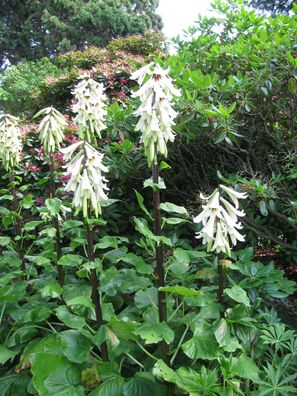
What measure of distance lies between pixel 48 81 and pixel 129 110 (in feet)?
10.2

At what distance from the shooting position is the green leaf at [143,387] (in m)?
2.08

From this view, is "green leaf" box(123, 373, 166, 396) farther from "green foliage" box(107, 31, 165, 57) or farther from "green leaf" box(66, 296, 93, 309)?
"green foliage" box(107, 31, 165, 57)

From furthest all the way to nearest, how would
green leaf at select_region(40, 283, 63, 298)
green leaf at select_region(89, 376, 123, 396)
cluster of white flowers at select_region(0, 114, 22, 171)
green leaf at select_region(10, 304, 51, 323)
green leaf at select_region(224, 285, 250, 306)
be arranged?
1. cluster of white flowers at select_region(0, 114, 22, 171)
2. green leaf at select_region(10, 304, 51, 323)
3. green leaf at select_region(40, 283, 63, 298)
4. green leaf at select_region(224, 285, 250, 306)
5. green leaf at select_region(89, 376, 123, 396)

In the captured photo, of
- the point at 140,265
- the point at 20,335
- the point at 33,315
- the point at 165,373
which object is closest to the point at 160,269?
the point at 140,265

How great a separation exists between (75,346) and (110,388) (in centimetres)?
32

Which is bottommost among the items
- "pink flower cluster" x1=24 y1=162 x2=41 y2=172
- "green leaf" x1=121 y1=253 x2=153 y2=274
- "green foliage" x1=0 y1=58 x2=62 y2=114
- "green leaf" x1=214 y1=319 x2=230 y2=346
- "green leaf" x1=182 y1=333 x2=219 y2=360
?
"green leaf" x1=182 y1=333 x2=219 y2=360

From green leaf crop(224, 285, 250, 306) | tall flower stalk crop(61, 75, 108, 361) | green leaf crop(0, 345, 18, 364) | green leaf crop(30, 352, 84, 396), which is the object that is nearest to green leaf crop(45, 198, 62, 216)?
tall flower stalk crop(61, 75, 108, 361)

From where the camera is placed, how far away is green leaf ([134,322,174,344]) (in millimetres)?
2030

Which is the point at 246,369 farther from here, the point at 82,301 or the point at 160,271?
the point at 82,301

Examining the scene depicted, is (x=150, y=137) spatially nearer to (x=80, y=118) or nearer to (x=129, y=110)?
(x=80, y=118)

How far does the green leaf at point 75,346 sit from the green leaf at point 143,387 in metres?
0.31

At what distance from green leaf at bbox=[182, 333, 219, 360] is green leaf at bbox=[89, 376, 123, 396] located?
0.42m

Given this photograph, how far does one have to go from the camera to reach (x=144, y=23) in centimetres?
2098

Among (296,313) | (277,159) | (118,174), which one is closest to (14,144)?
(118,174)
